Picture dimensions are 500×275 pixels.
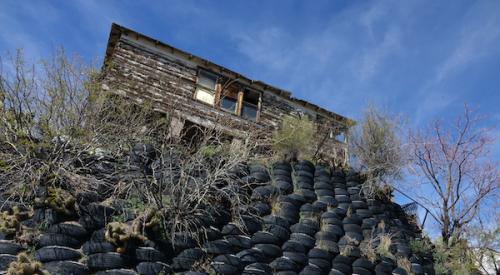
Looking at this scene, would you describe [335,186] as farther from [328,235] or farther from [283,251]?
[283,251]

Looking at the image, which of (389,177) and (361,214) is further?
(389,177)

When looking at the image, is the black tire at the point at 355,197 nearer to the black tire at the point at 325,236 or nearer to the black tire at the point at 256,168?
the black tire at the point at 325,236

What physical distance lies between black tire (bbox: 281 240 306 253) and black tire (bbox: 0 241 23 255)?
3714mm

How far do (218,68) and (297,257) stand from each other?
7.90 meters

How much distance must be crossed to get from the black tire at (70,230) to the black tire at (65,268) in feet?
1.60

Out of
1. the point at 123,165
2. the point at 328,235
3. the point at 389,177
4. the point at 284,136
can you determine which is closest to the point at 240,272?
the point at 328,235

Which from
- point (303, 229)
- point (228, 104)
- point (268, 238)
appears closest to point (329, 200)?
point (303, 229)

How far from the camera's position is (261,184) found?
7715 mm

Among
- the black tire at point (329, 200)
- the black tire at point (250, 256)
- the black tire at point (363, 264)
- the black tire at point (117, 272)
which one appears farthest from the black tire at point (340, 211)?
the black tire at point (117, 272)

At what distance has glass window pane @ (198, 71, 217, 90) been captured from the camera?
12648 millimetres

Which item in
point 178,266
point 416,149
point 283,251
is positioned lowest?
point 178,266

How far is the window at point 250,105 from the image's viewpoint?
13.1m

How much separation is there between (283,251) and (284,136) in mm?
3401

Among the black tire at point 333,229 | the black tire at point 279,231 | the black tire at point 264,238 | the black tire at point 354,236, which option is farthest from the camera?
the black tire at point 354,236
